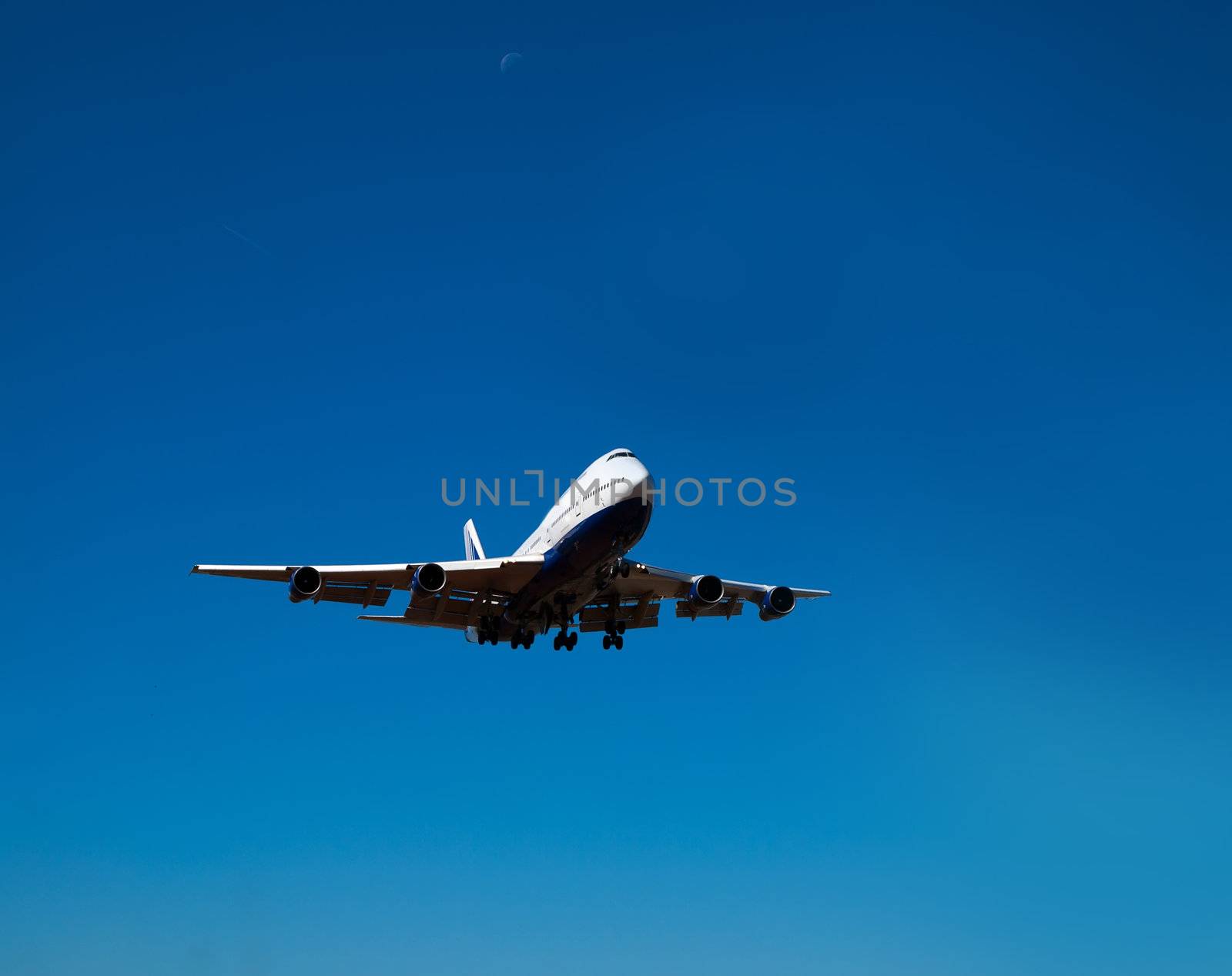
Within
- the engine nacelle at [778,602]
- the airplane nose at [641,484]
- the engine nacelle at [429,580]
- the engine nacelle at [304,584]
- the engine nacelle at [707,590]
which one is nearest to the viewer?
the airplane nose at [641,484]

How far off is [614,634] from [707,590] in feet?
17.3

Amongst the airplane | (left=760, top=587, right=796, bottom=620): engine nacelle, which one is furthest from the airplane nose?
(left=760, top=587, right=796, bottom=620): engine nacelle

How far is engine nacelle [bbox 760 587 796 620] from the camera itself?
155 ft

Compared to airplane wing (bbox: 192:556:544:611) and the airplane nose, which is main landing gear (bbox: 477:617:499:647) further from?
the airplane nose

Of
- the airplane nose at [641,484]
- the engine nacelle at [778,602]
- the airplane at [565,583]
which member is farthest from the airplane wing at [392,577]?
the engine nacelle at [778,602]

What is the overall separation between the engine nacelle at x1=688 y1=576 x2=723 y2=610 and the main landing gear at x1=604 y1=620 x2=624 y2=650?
437 cm

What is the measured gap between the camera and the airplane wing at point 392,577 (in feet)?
136

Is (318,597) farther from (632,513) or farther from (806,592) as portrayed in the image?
(806,592)

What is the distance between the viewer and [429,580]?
139 ft

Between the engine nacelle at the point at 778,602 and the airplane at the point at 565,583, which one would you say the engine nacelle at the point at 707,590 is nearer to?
the airplane at the point at 565,583

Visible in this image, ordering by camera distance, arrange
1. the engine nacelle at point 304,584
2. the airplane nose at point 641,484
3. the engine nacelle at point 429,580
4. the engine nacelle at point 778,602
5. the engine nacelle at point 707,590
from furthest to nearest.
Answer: the engine nacelle at point 778,602 → the engine nacelle at point 707,590 → the engine nacelle at point 429,580 → the engine nacelle at point 304,584 → the airplane nose at point 641,484

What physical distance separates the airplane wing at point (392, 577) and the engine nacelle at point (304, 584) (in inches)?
8.8

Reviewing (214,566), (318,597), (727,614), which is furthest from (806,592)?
(214,566)

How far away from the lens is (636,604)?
49.0m
